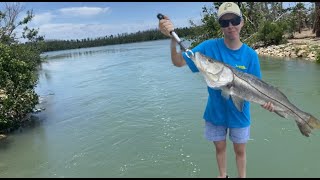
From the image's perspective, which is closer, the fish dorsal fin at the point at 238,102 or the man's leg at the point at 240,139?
the fish dorsal fin at the point at 238,102

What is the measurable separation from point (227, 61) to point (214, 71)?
36 cm

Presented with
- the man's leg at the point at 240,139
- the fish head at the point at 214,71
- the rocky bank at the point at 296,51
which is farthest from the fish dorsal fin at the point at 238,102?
the rocky bank at the point at 296,51

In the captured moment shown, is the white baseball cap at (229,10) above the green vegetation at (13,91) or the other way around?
above

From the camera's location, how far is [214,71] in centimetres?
326

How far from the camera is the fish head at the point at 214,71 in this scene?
10.7 ft

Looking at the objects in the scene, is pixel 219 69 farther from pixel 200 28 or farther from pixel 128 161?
pixel 200 28

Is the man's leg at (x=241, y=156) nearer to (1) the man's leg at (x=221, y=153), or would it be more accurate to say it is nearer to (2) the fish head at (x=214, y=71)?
(1) the man's leg at (x=221, y=153)

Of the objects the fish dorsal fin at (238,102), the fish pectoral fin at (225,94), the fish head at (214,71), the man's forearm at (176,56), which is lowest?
the fish dorsal fin at (238,102)

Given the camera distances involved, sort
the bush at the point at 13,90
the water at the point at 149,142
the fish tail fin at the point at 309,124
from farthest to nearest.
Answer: the bush at the point at 13,90 < the water at the point at 149,142 < the fish tail fin at the point at 309,124

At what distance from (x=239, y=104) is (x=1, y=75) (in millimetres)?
8091

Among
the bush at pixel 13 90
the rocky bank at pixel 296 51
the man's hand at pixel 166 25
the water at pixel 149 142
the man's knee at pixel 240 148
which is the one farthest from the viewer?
the rocky bank at pixel 296 51

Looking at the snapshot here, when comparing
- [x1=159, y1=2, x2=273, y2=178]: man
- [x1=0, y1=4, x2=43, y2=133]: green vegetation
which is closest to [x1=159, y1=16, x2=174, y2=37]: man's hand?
[x1=159, y1=2, x2=273, y2=178]: man

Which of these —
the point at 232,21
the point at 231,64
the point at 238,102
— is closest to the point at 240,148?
the point at 238,102

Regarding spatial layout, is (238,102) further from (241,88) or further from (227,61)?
(227,61)
